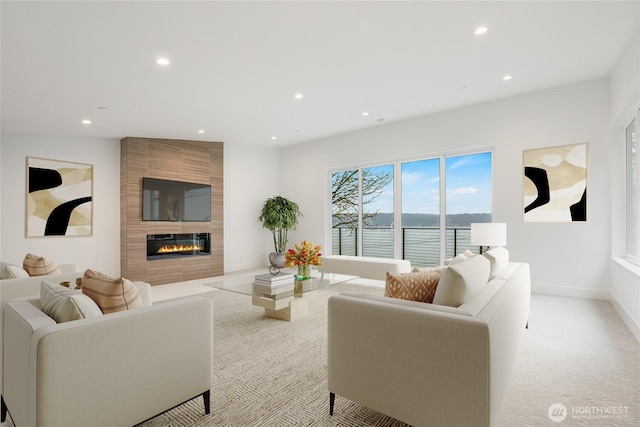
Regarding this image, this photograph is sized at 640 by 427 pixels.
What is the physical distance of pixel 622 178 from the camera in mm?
3926

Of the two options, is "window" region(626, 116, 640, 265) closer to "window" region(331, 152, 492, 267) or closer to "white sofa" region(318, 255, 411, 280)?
"window" region(331, 152, 492, 267)

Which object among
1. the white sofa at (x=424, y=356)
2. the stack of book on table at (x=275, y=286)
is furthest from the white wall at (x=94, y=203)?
the white sofa at (x=424, y=356)

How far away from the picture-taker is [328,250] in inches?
277

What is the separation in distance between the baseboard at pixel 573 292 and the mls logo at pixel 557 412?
3.04 meters

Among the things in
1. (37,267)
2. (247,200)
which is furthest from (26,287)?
(247,200)

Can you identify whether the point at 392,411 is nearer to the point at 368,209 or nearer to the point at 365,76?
the point at 365,76

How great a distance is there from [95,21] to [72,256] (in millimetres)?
4439

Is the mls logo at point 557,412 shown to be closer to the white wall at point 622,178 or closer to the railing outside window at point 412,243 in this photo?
the white wall at point 622,178

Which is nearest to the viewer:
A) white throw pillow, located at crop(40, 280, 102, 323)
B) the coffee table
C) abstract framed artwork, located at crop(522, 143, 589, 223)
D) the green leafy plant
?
white throw pillow, located at crop(40, 280, 102, 323)

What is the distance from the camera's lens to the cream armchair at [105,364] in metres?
1.29

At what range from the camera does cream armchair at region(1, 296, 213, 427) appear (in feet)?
4.24

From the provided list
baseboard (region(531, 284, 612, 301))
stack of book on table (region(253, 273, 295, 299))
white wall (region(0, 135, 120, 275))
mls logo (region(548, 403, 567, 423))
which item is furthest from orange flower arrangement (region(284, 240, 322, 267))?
white wall (region(0, 135, 120, 275))

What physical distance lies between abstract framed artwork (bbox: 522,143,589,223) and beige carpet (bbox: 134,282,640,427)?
137cm

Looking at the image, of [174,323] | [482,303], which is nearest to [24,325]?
[174,323]
